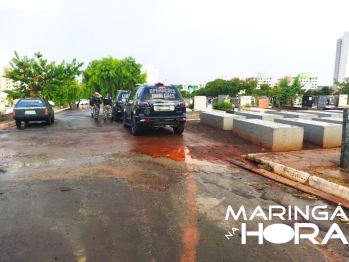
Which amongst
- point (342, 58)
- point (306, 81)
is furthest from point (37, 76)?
point (342, 58)

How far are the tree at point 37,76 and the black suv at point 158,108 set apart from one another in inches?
811

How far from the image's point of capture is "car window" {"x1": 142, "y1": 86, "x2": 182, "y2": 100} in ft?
31.3

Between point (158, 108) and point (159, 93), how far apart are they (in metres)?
0.61

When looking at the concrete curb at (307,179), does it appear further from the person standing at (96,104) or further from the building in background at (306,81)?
the building in background at (306,81)

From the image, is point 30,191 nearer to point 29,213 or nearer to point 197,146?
point 29,213

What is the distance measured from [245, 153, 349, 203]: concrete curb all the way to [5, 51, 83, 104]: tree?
84.1ft

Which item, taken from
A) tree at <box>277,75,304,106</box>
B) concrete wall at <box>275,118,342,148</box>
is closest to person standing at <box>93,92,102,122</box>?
concrete wall at <box>275,118,342,148</box>

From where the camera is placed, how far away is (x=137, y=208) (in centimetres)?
375

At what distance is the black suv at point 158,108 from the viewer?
9.36 metres

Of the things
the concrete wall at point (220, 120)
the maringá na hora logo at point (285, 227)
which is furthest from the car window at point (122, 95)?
the maringá na hora logo at point (285, 227)

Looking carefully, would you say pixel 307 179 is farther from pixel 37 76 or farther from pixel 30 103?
pixel 37 76

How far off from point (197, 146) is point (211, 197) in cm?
406

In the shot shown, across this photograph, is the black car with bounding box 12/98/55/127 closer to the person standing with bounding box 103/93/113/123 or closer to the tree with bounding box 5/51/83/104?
the person standing with bounding box 103/93/113/123

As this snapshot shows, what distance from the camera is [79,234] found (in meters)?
3.06
